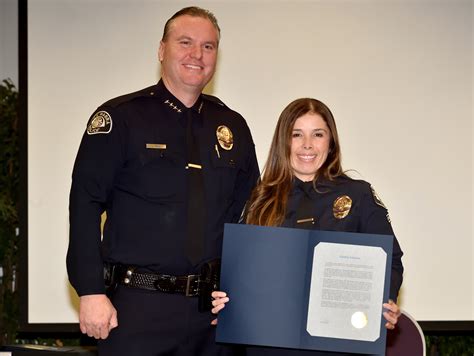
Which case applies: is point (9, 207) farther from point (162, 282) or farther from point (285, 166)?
point (285, 166)

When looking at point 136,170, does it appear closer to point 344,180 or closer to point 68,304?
point 344,180

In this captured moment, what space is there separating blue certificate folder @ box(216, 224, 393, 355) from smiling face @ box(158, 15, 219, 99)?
644 millimetres

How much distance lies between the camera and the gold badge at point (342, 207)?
2.77 metres

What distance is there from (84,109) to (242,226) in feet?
6.74

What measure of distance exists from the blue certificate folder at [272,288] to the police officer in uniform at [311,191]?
0.34 feet

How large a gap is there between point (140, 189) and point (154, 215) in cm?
11

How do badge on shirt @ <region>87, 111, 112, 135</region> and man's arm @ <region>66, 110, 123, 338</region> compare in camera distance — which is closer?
man's arm @ <region>66, 110, 123, 338</region>

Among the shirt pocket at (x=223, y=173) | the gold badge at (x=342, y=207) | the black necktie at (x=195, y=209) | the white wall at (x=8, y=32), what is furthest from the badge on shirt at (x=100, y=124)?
the white wall at (x=8, y=32)

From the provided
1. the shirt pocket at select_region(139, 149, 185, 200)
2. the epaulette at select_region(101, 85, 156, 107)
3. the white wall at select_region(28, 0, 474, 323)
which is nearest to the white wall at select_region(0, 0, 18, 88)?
the white wall at select_region(28, 0, 474, 323)

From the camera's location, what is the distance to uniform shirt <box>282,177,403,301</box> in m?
2.77

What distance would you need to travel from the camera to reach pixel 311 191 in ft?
9.32

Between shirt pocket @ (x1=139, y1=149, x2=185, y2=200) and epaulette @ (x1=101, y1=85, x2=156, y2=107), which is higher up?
epaulette @ (x1=101, y1=85, x2=156, y2=107)

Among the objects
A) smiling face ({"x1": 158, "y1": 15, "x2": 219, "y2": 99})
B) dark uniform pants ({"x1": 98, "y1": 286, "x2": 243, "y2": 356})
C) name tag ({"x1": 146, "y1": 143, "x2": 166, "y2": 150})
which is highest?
smiling face ({"x1": 158, "y1": 15, "x2": 219, "y2": 99})

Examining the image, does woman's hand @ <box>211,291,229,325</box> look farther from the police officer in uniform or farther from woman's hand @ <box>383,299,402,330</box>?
woman's hand @ <box>383,299,402,330</box>
